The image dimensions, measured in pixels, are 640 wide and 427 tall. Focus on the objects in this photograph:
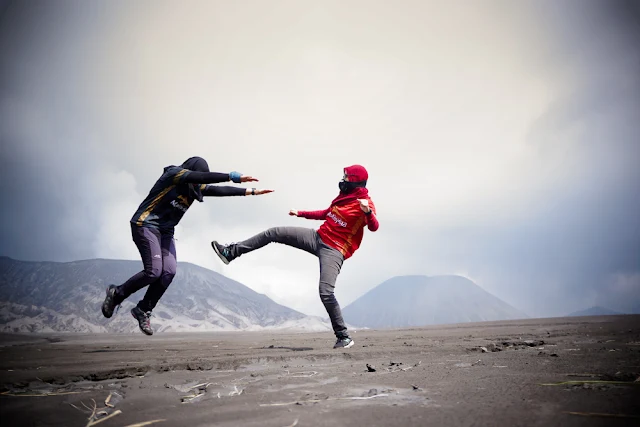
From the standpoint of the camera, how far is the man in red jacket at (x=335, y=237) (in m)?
4.32

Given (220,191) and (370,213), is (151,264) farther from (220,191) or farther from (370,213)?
(370,213)

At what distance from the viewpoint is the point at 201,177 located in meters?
4.01

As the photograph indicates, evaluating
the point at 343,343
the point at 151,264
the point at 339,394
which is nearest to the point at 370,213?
the point at 343,343

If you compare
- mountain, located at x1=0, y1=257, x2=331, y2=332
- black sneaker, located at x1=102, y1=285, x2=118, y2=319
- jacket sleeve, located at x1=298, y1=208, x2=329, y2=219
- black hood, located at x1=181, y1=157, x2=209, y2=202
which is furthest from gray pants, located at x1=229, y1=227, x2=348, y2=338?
mountain, located at x1=0, y1=257, x2=331, y2=332

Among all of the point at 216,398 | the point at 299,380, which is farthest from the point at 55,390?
the point at 299,380

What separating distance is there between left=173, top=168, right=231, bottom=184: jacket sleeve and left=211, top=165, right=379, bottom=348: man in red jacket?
0.88m

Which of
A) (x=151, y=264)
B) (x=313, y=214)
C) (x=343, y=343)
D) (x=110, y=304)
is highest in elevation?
(x=313, y=214)

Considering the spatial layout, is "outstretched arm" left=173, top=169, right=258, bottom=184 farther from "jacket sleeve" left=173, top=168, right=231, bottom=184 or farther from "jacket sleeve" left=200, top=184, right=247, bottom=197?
"jacket sleeve" left=200, top=184, right=247, bottom=197

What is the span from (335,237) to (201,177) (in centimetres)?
177

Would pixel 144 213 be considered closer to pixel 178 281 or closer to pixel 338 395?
pixel 338 395

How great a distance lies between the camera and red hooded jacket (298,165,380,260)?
175 inches

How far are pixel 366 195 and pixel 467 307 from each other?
179508mm

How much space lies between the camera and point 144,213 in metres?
4.18

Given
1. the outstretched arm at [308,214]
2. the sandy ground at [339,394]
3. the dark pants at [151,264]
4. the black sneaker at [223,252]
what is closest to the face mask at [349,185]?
the outstretched arm at [308,214]
